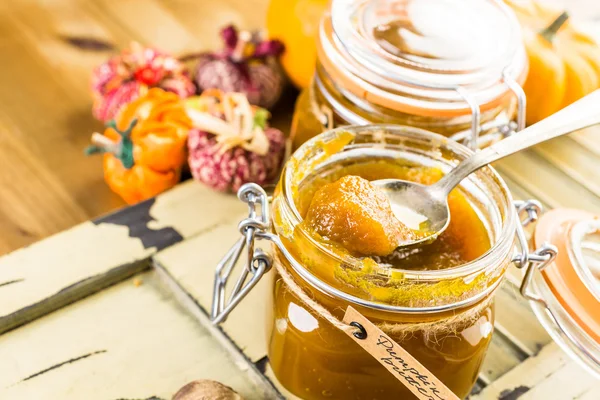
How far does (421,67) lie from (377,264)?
0.27 meters

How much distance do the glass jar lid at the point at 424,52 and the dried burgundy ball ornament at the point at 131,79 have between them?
13.0 inches

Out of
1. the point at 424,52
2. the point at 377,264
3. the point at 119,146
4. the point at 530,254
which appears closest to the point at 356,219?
the point at 377,264

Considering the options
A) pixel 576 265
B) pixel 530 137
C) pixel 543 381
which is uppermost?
pixel 530 137

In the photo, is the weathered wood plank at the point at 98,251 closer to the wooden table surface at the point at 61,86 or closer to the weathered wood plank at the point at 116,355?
the weathered wood plank at the point at 116,355

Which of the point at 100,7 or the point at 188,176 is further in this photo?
the point at 100,7

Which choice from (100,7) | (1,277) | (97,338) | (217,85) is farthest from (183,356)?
(100,7)

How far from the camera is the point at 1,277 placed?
640mm

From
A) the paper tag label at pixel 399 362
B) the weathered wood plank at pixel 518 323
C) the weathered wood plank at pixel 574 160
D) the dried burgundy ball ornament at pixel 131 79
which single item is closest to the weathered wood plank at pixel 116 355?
the paper tag label at pixel 399 362

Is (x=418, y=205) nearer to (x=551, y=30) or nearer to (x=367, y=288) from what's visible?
(x=367, y=288)

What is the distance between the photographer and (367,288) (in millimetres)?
448

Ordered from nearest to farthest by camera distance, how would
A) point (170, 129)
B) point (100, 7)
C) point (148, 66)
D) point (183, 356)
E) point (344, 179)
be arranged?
point (344, 179), point (183, 356), point (170, 129), point (148, 66), point (100, 7)

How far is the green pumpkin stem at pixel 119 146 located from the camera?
0.85m

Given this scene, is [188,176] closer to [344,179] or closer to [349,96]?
[349,96]

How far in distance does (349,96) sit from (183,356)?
314mm
